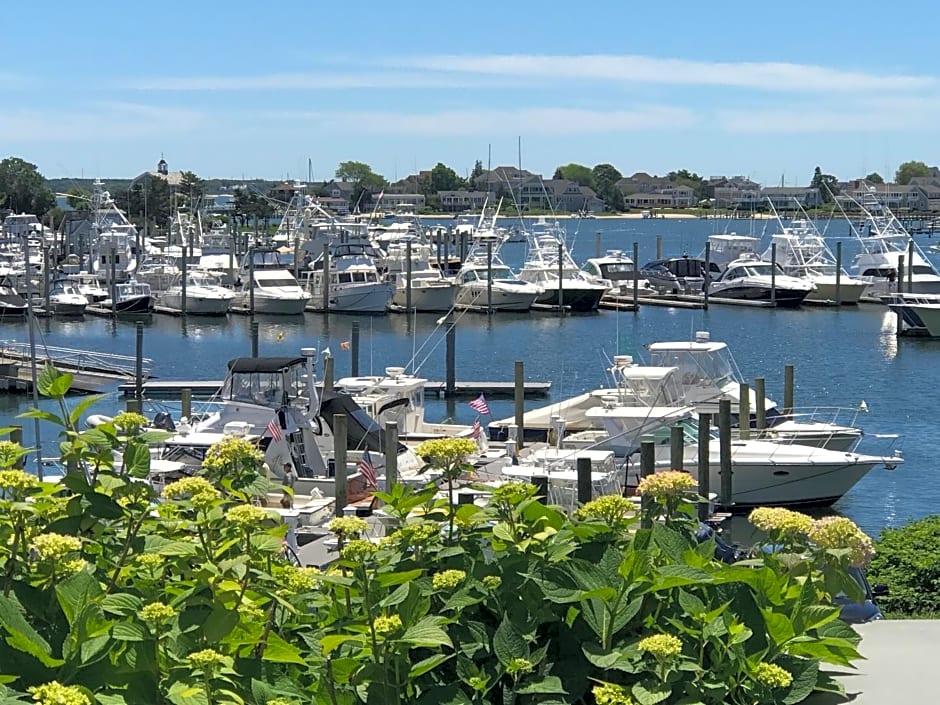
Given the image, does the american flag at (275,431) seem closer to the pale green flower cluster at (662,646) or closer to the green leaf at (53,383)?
the green leaf at (53,383)

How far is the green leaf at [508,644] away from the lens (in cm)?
443

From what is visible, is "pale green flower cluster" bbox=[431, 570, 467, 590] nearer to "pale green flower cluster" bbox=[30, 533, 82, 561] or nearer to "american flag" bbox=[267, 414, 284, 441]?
"pale green flower cluster" bbox=[30, 533, 82, 561]

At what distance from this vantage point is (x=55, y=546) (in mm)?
4258

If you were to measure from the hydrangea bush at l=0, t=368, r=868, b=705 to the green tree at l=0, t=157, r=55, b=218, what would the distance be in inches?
6306

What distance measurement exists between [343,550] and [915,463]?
32.6m

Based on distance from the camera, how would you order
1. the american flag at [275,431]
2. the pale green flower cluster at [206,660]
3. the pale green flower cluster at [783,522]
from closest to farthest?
the pale green flower cluster at [206,660]
the pale green flower cluster at [783,522]
the american flag at [275,431]

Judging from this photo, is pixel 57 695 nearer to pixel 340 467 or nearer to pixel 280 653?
pixel 280 653

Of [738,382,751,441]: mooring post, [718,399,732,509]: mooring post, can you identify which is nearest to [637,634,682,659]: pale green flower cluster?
[718,399,732,509]: mooring post

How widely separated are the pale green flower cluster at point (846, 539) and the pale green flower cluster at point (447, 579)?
1.24 metres

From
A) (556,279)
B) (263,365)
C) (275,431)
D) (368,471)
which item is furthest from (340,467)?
(556,279)

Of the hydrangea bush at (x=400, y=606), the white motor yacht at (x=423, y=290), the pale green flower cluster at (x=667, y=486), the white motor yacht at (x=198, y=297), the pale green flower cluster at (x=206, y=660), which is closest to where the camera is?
the pale green flower cluster at (x=206, y=660)

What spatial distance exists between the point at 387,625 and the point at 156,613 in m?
0.68

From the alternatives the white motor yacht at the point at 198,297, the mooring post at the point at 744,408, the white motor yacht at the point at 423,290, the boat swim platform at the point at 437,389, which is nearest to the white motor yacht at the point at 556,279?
the white motor yacht at the point at 423,290

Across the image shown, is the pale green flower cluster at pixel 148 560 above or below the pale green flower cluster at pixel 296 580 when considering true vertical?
above
